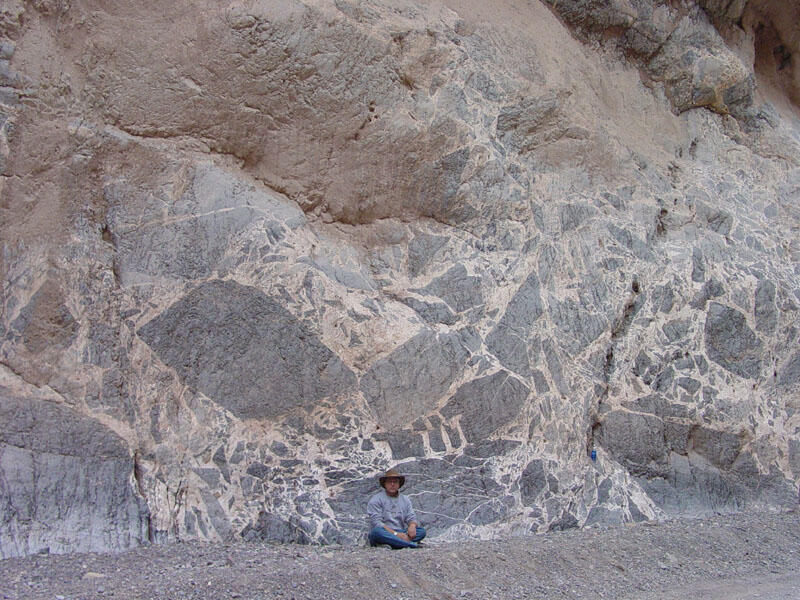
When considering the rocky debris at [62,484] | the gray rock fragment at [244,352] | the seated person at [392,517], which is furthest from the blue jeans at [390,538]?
the rocky debris at [62,484]

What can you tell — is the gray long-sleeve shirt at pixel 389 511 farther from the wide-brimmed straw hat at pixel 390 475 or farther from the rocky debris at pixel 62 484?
the rocky debris at pixel 62 484

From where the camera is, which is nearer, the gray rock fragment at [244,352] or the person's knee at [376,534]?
the person's knee at [376,534]

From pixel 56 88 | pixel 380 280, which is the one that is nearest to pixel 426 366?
pixel 380 280

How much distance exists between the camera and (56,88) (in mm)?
5250

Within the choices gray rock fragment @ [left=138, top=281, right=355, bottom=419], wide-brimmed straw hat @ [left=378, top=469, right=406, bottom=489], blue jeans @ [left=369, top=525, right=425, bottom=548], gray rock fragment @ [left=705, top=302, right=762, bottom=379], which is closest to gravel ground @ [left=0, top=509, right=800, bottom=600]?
blue jeans @ [left=369, top=525, right=425, bottom=548]

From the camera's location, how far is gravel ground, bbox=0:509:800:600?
3783 mm

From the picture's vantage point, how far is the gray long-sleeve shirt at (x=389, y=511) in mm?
4598

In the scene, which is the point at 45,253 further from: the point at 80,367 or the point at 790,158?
the point at 790,158

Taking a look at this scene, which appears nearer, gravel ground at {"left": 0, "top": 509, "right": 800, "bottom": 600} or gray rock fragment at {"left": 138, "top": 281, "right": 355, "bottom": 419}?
gravel ground at {"left": 0, "top": 509, "right": 800, "bottom": 600}

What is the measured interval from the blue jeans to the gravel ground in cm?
9

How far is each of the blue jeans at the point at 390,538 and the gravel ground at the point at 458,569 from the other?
0.09 meters

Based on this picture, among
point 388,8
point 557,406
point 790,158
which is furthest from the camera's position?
point 790,158

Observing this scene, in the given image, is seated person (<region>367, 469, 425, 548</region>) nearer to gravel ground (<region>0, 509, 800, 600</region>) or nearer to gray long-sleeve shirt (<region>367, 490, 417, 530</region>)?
gray long-sleeve shirt (<region>367, 490, 417, 530</region>)

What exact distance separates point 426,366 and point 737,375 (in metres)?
2.68
